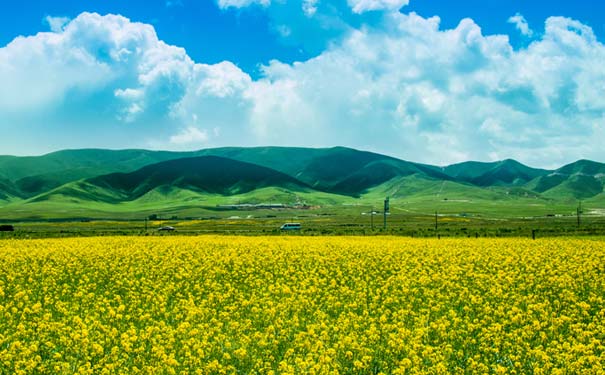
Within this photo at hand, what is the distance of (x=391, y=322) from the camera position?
16844 millimetres

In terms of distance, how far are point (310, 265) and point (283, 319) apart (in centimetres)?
1162

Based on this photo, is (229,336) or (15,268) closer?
(229,336)

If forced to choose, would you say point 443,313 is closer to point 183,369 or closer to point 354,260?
point 183,369

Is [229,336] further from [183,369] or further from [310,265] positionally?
[310,265]

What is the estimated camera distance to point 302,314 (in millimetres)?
17500

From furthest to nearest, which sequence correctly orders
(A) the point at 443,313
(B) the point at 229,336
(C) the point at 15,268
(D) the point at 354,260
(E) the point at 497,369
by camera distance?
1. (D) the point at 354,260
2. (C) the point at 15,268
3. (A) the point at 443,313
4. (B) the point at 229,336
5. (E) the point at 497,369

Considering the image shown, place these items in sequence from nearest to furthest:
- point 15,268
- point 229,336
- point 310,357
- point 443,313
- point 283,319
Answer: point 310,357 → point 229,336 → point 283,319 → point 443,313 → point 15,268

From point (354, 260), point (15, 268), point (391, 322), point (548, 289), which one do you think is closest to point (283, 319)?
point (391, 322)

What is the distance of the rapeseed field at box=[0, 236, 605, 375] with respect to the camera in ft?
40.4

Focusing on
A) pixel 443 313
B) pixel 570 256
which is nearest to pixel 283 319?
pixel 443 313

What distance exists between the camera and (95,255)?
31.8 metres

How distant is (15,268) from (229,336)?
17.3m

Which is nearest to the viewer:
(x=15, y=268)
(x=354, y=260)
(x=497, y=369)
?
(x=497, y=369)

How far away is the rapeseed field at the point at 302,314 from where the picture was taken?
12.3 meters
